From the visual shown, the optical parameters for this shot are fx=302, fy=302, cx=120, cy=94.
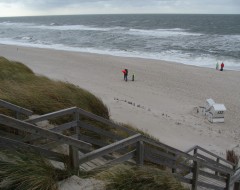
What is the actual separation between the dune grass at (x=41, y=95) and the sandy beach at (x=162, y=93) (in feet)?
8.68

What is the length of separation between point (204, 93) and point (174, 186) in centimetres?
1684

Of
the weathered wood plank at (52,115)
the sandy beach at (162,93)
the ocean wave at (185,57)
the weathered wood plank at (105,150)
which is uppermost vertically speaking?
the weathered wood plank at (52,115)

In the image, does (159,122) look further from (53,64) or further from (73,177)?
(53,64)

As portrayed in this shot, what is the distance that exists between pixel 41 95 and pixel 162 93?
12.4 metres

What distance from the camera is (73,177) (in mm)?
3680

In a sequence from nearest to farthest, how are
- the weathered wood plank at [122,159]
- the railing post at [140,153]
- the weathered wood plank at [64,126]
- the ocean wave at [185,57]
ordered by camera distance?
the weathered wood plank at [122,159], the railing post at [140,153], the weathered wood plank at [64,126], the ocean wave at [185,57]

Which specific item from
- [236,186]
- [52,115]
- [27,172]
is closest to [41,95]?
[52,115]

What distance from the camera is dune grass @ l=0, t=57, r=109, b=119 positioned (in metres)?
7.04

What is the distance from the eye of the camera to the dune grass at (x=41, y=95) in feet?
23.1

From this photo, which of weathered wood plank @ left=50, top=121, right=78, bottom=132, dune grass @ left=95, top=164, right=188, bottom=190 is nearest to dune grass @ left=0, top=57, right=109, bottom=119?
weathered wood plank @ left=50, top=121, right=78, bottom=132

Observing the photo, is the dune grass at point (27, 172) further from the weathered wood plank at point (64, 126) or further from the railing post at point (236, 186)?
the railing post at point (236, 186)

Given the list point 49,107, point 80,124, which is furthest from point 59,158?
point 49,107

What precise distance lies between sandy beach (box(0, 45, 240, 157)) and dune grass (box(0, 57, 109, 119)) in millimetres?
2646

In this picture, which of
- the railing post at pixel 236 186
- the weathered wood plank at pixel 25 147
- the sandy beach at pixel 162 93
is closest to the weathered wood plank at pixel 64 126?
the weathered wood plank at pixel 25 147
